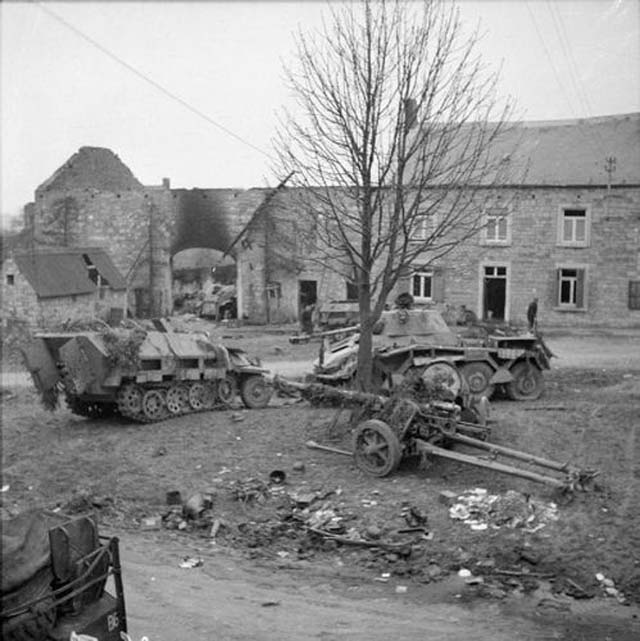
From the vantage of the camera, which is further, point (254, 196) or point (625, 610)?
point (254, 196)

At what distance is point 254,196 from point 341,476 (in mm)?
8714

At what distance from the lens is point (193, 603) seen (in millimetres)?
7777

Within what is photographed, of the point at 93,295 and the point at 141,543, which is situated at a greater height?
the point at 93,295

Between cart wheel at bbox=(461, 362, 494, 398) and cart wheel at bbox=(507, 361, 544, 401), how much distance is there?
687 mm

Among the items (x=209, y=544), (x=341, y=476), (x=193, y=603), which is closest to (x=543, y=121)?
(x=341, y=476)

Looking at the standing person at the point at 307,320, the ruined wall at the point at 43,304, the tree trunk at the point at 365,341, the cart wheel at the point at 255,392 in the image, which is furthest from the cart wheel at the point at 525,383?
the standing person at the point at 307,320

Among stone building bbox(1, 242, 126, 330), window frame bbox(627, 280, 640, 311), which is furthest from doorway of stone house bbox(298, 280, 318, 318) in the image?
window frame bbox(627, 280, 640, 311)

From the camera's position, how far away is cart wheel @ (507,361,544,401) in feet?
55.0

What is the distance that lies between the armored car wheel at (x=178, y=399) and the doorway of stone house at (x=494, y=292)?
7939 millimetres

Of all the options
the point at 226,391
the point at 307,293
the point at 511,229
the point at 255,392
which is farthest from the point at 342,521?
the point at 307,293

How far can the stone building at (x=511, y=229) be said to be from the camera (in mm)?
17562

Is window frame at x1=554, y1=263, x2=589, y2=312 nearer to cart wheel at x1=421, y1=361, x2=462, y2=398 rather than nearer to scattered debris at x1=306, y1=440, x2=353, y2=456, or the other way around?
cart wheel at x1=421, y1=361, x2=462, y2=398

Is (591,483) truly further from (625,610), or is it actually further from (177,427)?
(177,427)

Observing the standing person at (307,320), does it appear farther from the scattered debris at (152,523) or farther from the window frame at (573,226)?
the scattered debris at (152,523)
